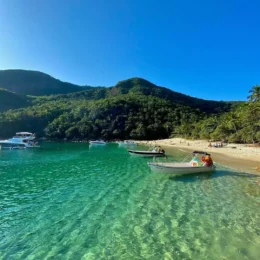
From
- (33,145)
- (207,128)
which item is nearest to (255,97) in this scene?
(207,128)

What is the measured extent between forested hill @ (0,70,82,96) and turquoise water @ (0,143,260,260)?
189 m

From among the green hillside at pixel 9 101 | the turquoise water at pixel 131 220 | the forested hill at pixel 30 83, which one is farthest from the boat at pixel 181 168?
the forested hill at pixel 30 83

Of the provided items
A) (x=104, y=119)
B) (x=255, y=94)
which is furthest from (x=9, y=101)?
(x=255, y=94)

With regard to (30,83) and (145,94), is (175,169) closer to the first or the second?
(145,94)

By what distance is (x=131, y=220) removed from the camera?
1027 cm

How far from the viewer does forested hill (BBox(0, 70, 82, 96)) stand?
183 meters

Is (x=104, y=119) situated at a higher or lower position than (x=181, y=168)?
higher

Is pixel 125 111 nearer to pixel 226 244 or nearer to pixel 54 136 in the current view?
pixel 54 136

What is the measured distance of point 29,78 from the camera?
187875mm

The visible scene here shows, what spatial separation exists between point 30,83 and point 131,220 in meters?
201

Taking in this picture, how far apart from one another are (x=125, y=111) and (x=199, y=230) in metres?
117

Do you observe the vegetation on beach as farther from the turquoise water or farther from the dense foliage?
the turquoise water

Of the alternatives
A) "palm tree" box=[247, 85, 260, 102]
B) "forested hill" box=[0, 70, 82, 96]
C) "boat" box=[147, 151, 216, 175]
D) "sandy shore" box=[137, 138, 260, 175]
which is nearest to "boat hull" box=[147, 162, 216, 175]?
"boat" box=[147, 151, 216, 175]

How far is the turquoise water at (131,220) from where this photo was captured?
7.55 m
